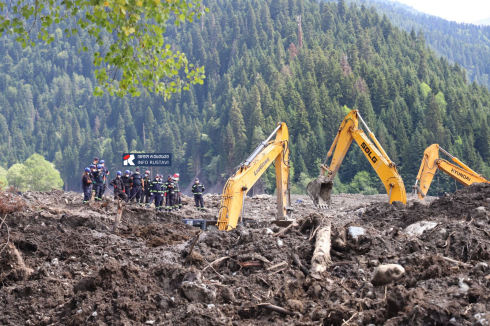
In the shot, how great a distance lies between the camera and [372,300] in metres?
6.06

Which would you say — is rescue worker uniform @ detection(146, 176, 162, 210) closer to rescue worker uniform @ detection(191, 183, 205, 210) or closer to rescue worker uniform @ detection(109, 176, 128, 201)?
rescue worker uniform @ detection(109, 176, 128, 201)

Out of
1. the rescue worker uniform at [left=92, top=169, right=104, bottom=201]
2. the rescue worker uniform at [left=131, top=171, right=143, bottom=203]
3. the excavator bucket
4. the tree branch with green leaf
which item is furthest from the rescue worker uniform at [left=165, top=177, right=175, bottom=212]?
the tree branch with green leaf

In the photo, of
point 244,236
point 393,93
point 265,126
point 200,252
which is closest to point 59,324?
point 200,252

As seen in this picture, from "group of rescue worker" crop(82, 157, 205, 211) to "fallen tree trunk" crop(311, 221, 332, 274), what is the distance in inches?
527

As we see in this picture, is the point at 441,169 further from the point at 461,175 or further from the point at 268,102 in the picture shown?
the point at 268,102

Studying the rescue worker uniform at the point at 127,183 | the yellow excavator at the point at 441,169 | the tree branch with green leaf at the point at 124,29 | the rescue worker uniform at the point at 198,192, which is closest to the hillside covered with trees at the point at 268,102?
the yellow excavator at the point at 441,169

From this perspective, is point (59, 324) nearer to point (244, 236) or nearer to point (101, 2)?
point (244, 236)

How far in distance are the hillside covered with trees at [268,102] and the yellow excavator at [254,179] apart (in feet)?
175

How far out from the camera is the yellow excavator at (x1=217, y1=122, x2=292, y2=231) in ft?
37.5

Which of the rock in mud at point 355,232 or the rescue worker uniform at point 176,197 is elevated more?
the rescue worker uniform at point 176,197

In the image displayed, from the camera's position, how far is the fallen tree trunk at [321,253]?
7.48 meters

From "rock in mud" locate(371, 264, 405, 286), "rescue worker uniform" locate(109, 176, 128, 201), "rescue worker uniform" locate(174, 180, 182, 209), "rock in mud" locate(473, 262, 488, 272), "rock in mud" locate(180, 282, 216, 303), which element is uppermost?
"rescue worker uniform" locate(109, 176, 128, 201)

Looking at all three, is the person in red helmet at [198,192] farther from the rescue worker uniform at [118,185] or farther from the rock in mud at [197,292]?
the rock in mud at [197,292]

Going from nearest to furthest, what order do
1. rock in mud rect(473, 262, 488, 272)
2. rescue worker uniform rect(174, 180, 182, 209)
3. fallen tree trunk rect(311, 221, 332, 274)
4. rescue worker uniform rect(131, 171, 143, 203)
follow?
rock in mud rect(473, 262, 488, 272) < fallen tree trunk rect(311, 221, 332, 274) < rescue worker uniform rect(131, 171, 143, 203) < rescue worker uniform rect(174, 180, 182, 209)
